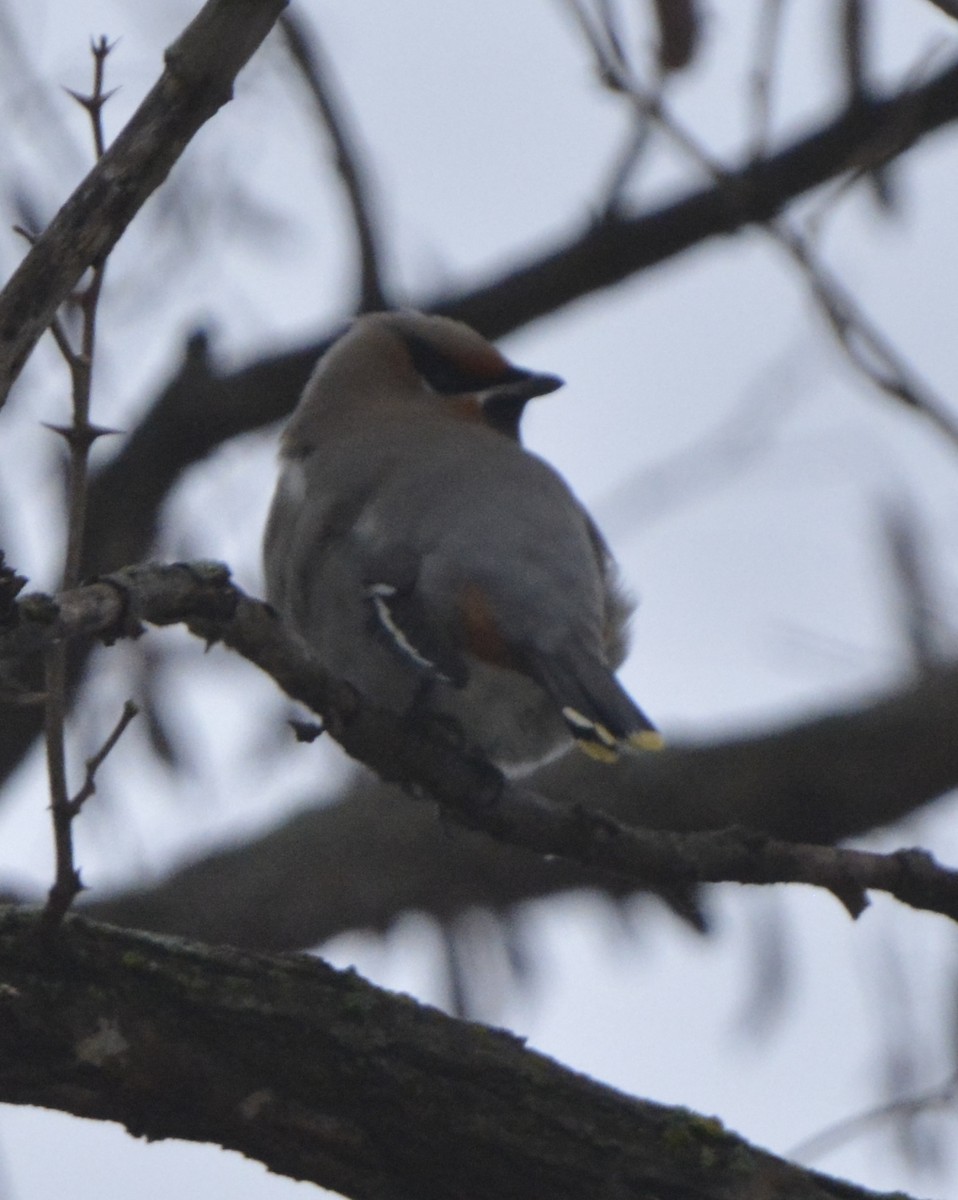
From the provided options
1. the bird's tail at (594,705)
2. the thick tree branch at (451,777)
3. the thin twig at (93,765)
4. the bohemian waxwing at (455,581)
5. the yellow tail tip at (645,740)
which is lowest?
the thin twig at (93,765)

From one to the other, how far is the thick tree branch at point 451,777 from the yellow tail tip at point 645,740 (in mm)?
290

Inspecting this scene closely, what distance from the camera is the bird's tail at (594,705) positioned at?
421 centimetres

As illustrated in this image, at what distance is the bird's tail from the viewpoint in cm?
421

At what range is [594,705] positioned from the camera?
4.29m

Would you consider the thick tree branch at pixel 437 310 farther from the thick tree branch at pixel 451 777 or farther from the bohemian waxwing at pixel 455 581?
the thick tree branch at pixel 451 777

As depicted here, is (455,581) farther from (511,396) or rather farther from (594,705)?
(511,396)

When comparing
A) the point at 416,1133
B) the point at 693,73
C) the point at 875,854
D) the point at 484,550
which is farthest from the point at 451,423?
the point at 416,1133

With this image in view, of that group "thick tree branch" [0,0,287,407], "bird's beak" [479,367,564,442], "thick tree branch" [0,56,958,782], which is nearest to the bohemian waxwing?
"bird's beak" [479,367,564,442]

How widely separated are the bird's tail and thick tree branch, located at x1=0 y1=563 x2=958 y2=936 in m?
0.24

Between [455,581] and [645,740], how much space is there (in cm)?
59

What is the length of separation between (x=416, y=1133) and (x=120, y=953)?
519 millimetres

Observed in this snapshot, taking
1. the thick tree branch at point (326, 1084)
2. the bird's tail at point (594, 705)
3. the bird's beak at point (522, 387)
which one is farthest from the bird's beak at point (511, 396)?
the thick tree branch at point (326, 1084)

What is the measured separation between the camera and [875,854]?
3652 mm

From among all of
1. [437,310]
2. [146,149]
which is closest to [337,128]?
[437,310]
